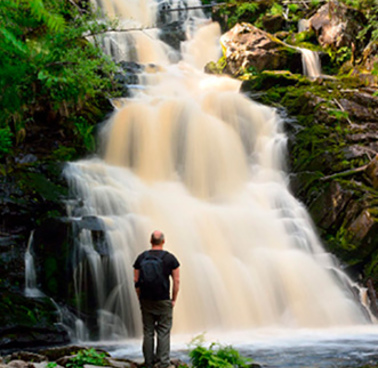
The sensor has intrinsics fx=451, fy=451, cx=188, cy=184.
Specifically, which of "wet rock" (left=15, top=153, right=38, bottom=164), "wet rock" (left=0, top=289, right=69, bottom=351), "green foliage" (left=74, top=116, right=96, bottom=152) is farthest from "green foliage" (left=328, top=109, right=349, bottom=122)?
"wet rock" (left=0, top=289, right=69, bottom=351)

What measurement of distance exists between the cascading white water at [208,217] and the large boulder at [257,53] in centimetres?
367

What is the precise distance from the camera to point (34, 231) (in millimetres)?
9180

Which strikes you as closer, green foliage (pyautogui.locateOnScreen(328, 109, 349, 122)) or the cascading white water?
the cascading white water

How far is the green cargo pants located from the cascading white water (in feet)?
12.2

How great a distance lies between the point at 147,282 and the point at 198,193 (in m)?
8.26

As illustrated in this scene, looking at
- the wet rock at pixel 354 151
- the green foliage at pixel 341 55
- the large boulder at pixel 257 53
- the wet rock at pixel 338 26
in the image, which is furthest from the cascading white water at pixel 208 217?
the wet rock at pixel 338 26

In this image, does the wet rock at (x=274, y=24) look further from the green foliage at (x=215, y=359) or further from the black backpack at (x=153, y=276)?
the green foliage at (x=215, y=359)

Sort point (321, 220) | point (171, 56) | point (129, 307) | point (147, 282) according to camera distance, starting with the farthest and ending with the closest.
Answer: point (171, 56)
point (321, 220)
point (129, 307)
point (147, 282)

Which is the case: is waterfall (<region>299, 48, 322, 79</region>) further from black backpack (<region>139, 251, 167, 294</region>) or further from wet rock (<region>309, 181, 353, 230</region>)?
black backpack (<region>139, 251, 167, 294</region>)

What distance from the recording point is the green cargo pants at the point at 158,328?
5.03 m

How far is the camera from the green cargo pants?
5.03 metres

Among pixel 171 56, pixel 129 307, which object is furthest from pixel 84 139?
pixel 171 56

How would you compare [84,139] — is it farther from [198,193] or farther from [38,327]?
[38,327]

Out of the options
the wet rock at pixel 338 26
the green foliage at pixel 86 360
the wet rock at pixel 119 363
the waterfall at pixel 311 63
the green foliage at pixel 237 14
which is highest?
the green foliage at pixel 237 14
